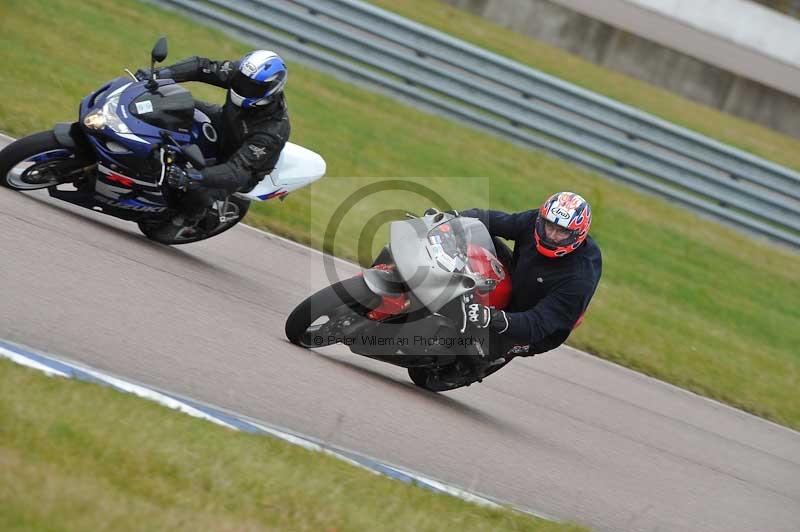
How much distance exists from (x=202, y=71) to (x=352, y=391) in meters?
2.91

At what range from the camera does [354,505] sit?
491 centimetres

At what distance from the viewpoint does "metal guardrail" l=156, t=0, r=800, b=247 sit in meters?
A: 15.5

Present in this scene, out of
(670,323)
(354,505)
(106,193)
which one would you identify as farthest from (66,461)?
(670,323)

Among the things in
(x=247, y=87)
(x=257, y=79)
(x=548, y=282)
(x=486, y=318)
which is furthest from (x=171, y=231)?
(x=548, y=282)

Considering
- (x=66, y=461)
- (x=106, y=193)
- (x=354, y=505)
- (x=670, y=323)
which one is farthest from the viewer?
(x=670, y=323)

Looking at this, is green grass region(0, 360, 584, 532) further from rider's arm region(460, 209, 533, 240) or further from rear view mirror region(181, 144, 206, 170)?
rider's arm region(460, 209, 533, 240)

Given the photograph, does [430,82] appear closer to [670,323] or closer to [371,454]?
[670,323]

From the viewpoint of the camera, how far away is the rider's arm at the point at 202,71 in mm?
7980

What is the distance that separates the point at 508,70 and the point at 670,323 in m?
5.17

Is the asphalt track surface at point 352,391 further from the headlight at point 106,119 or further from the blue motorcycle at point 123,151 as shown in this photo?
the headlight at point 106,119

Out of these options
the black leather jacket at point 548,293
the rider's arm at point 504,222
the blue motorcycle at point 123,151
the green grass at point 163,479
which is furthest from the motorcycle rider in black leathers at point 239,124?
the green grass at point 163,479

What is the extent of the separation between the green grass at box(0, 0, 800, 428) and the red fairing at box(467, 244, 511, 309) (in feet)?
10.7

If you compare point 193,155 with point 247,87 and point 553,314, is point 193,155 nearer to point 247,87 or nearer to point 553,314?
point 247,87

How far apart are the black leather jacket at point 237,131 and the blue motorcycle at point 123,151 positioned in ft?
0.38
